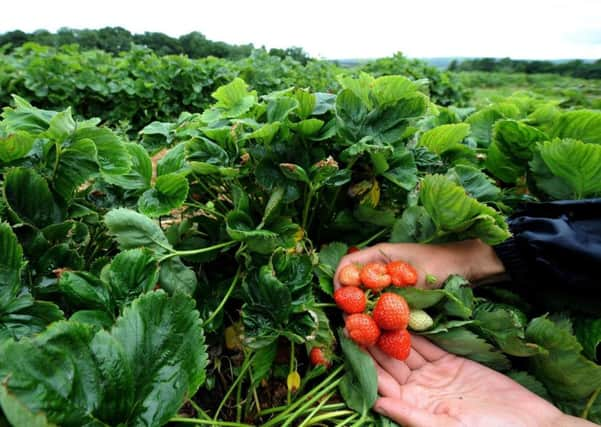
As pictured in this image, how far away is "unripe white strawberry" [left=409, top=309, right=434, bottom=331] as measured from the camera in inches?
28.9

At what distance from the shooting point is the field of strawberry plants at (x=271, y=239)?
54cm

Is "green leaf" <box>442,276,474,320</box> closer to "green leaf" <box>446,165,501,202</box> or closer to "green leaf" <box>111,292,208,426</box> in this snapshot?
"green leaf" <box>446,165,501,202</box>

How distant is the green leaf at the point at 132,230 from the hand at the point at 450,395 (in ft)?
1.50

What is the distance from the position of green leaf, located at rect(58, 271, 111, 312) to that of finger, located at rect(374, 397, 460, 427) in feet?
1.58

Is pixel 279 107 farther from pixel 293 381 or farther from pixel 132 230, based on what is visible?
pixel 293 381

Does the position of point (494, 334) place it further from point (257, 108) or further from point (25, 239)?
point (25, 239)

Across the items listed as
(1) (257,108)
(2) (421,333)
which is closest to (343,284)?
(2) (421,333)

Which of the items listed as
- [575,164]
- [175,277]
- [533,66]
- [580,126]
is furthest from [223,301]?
[533,66]

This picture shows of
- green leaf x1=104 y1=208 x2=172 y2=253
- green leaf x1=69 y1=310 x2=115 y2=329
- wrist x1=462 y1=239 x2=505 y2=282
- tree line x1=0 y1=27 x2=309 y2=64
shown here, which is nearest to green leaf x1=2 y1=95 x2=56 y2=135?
green leaf x1=104 y1=208 x2=172 y2=253

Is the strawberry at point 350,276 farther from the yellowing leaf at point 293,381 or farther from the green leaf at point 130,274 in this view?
the green leaf at point 130,274

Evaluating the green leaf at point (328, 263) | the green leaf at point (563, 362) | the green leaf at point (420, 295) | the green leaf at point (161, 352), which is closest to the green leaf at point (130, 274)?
the green leaf at point (161, 352)

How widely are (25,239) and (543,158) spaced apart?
97 centimetres

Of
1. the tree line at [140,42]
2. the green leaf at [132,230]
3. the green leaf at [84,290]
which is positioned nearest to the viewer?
the green leaf at [84,290]

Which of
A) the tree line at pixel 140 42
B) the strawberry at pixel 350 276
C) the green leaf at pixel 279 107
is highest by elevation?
the tree line at pixel 140 42
